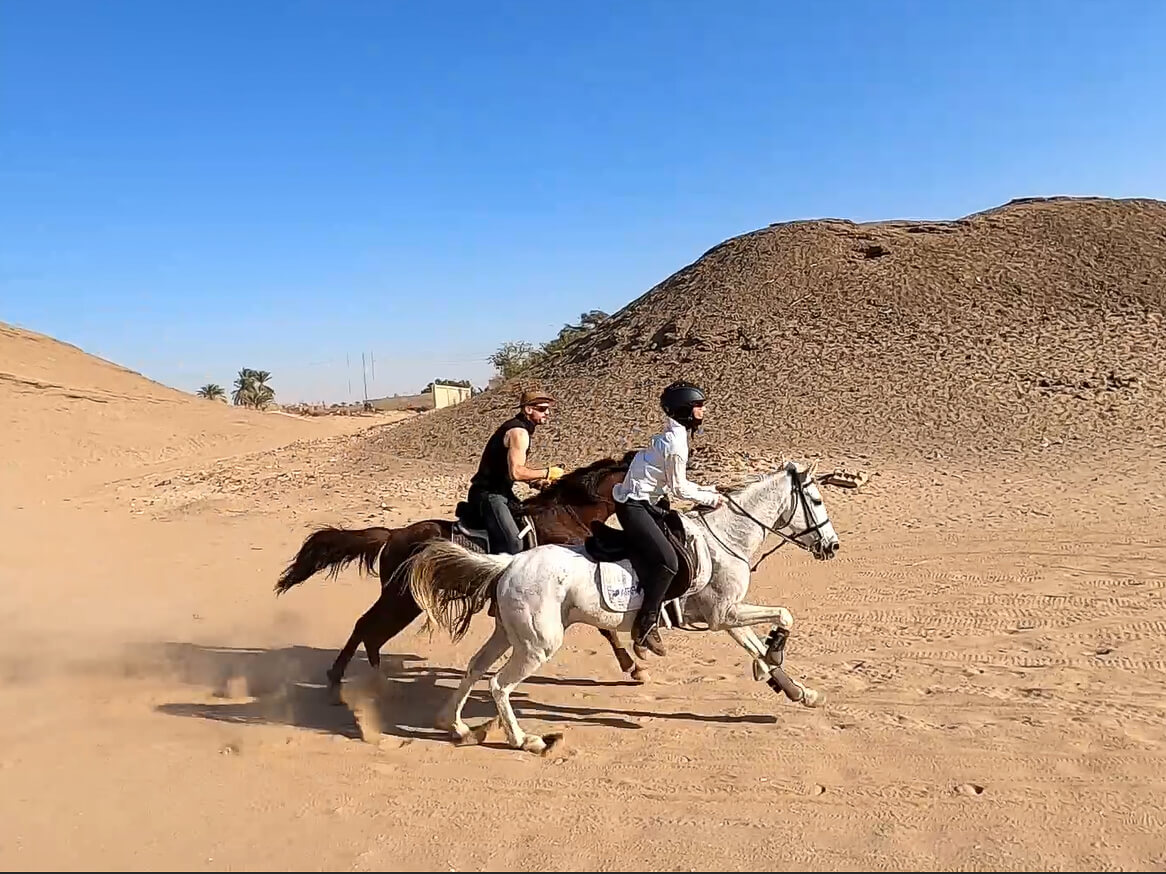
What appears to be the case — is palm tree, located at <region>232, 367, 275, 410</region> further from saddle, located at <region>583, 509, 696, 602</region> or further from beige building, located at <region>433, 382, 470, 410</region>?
saddle, located at <region>583, 509, 696, 602</region>

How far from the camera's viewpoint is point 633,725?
6.33m

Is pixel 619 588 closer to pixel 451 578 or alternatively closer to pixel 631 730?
pixel 631 730

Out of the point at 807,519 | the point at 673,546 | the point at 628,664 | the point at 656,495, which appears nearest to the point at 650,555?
the point at 673,546

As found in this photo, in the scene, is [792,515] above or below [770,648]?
above

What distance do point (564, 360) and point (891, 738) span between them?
29.1 m

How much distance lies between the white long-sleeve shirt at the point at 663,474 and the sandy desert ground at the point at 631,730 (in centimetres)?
177

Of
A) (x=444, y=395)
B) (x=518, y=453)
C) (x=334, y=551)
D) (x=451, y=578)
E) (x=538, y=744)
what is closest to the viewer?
(x=538, y=744)

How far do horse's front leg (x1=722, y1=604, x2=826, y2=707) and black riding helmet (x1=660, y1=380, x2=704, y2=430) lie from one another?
58.9 inches

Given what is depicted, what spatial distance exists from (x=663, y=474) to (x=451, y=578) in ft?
5.81

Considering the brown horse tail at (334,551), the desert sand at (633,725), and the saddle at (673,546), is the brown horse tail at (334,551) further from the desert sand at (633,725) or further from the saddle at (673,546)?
the saddle at (673,546)

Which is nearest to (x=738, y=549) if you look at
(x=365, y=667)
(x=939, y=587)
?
(x=365, y=667)

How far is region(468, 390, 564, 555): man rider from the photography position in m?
6.45

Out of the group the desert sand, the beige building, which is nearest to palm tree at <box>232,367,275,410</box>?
the beige building

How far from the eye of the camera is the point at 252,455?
2880cm
